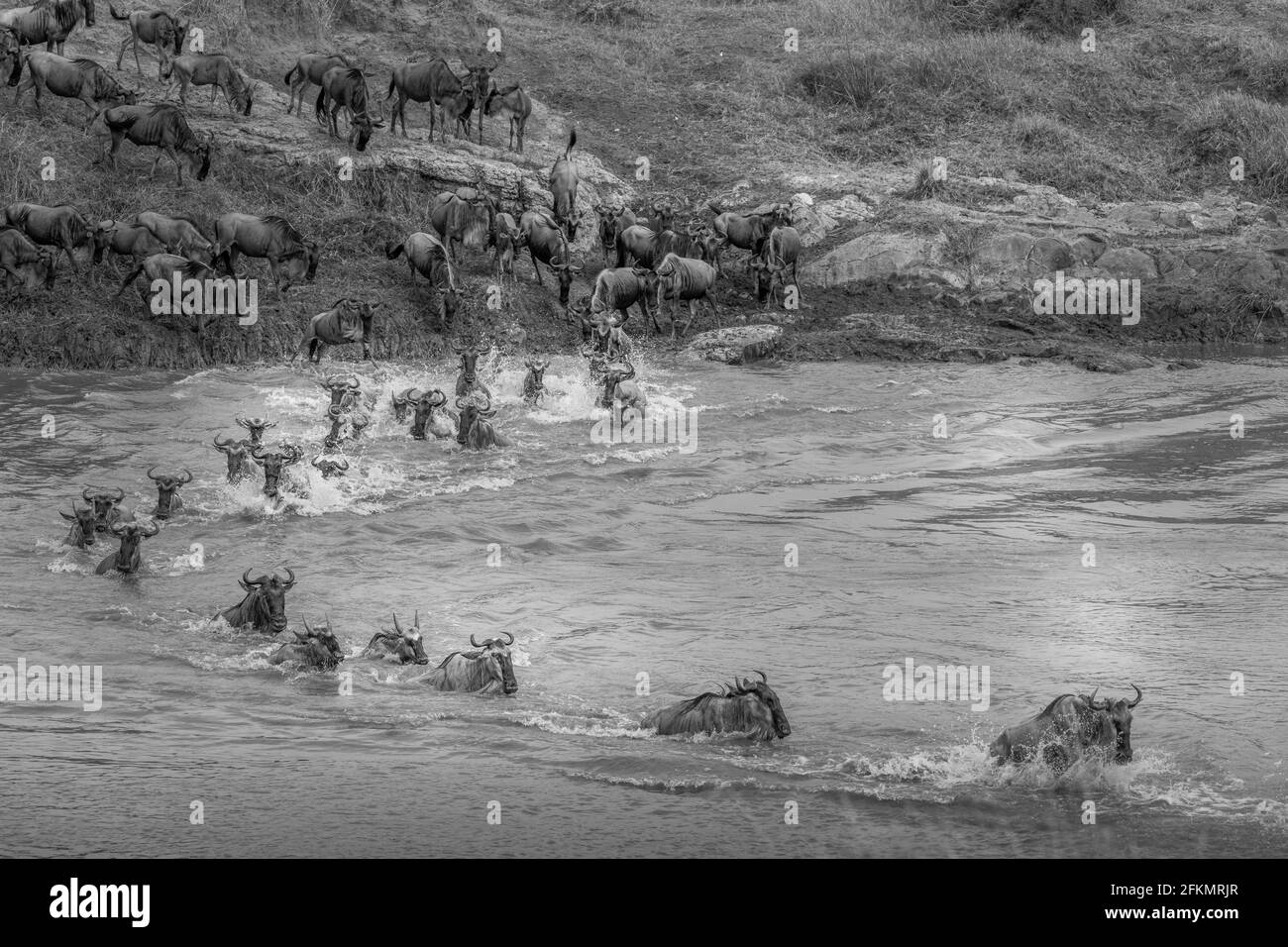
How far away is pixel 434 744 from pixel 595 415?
9.45m

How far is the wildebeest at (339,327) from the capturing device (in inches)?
787

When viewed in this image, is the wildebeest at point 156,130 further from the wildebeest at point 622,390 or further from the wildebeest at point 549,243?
the wildebeest at point 622,390

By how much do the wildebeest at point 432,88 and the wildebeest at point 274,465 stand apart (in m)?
9.89

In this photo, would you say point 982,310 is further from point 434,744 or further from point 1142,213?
point 434,744

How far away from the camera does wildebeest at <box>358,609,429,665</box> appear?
11.1 metres

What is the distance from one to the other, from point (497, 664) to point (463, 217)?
40.9ft

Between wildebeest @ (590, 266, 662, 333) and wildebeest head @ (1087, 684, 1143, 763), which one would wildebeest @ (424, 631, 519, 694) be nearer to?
wildebeest head @ (1087, 684, 1143, 763)

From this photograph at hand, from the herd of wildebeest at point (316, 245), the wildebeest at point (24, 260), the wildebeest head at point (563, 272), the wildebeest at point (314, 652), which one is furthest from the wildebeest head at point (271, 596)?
the wildebeest head at point (563, 272)

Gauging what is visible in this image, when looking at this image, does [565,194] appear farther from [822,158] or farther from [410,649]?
[410,649]

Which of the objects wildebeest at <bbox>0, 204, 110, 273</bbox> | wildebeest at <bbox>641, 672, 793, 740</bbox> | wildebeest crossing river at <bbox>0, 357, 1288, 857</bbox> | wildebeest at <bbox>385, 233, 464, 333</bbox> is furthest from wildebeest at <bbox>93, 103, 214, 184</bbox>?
wildebeest at <bbox>641, 672, 793, 740</bbox>

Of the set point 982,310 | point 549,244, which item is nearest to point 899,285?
point 982,310

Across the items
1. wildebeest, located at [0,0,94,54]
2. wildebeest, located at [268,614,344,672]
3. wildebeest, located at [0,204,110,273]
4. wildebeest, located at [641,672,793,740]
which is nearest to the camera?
wildebeest, located at [641,672,793,740]

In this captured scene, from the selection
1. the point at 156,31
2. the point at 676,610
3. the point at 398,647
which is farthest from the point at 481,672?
the point at 156,31

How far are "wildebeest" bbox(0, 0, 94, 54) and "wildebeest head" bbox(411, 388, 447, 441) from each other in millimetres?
9346
